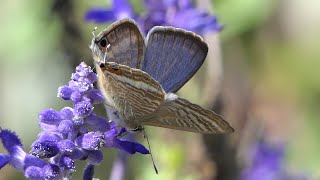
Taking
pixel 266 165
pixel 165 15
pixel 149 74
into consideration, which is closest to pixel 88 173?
pixel 149 74

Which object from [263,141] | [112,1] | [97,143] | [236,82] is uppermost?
[236,82]

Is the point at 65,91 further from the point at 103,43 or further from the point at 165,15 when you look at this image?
the point at 165,15

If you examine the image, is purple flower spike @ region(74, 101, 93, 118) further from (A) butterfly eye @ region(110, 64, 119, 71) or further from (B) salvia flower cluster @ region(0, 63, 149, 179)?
(A) butterfly eye @ region(110, 64, 119, 71)

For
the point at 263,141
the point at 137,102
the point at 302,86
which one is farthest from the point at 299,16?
the point at 137,102

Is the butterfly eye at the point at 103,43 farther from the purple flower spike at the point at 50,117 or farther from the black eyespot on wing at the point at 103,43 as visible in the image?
the purple flower spike at the point at 50,117

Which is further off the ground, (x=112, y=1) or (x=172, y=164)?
(x=112, y=1)

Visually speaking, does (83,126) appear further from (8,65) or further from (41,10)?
(8,65)

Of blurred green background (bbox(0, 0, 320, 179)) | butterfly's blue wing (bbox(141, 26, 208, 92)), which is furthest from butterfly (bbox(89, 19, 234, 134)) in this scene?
blurred green background (bbox(0, 0, 320, 179))

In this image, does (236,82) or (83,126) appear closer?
(83,126)
